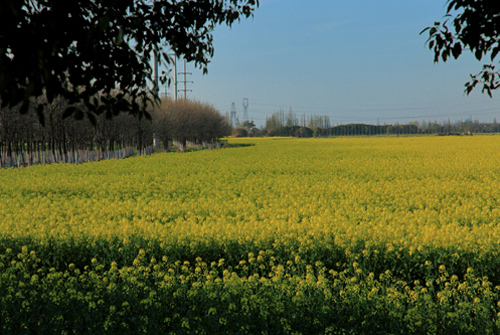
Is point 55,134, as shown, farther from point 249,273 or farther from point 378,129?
point 378,129

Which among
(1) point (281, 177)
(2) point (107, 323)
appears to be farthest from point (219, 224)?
(1) point (281, 177)

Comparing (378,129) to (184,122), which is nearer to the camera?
(184,122)

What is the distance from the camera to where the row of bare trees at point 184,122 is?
59838 mm

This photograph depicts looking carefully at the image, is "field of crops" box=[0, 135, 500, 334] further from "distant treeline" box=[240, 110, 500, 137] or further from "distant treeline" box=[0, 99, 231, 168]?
"distant treeline" box=[240, 110, 500, 137]

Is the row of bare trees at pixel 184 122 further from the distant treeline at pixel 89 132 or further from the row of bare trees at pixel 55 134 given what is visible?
the row of bare trees at pixel 55 134

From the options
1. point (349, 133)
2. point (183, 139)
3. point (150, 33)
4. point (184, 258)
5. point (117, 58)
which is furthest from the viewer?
point (349, 133)

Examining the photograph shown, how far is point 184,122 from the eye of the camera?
65.6m

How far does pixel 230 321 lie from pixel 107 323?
1.49 meters

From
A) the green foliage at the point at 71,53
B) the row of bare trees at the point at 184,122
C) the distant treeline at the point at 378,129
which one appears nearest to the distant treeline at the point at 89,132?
the row of bare trees at the point at 184,122

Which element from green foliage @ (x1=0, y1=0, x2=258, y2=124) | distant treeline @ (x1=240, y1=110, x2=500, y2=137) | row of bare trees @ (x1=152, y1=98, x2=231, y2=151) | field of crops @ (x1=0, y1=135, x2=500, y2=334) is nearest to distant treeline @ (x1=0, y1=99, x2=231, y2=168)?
row of bare trees @ (x1=152, y1=98, x2=231, y2=151)

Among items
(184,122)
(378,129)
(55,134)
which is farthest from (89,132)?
(378,129)

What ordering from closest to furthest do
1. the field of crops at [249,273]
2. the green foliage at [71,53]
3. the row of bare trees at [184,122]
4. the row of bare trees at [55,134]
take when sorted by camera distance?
the green foliage at [71,53]
the field of crops at [249,273]
the row of bare trees at [55,134]
the row of bare trees at [184,122]

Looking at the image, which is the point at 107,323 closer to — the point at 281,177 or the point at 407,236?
the point at 407,236

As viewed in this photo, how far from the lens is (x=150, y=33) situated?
495cm
